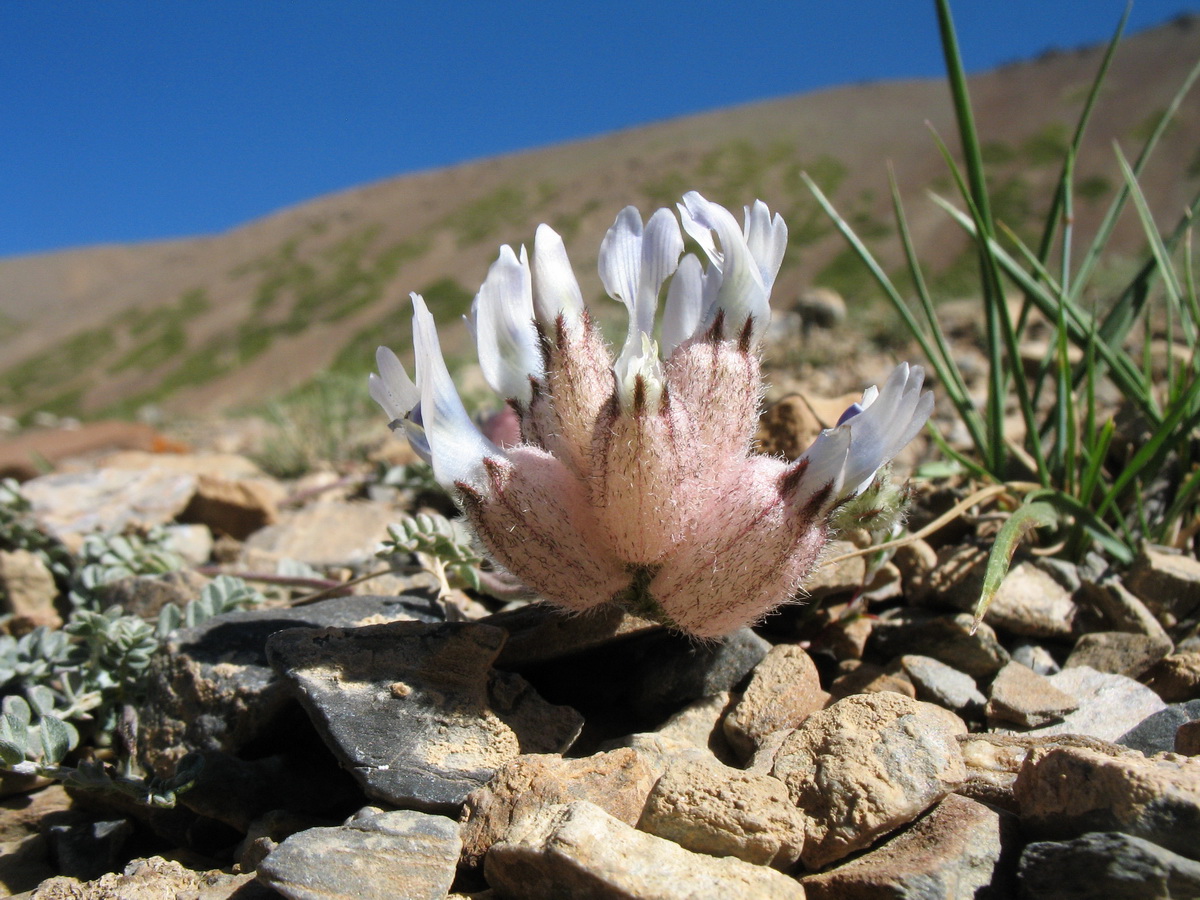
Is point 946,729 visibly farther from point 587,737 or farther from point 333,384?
point 333,384

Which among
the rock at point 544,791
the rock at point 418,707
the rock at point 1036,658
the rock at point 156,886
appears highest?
the rock at point 418,707

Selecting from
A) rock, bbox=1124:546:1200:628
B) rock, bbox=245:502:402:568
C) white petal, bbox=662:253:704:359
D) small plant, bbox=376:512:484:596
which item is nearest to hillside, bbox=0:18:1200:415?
rock, bbox=245:502:402:568

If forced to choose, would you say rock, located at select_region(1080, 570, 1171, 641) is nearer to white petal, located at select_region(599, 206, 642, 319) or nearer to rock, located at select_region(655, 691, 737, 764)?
rock, located at select_region(655, 691, 737, 764)

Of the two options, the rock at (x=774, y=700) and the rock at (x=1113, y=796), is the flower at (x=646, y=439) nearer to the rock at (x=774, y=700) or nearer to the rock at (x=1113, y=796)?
the rock at (x=774, y=700)

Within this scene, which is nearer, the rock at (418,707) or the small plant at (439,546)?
the rock at (418,707)

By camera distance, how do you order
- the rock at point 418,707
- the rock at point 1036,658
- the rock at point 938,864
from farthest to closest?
the rock at point 1036,658
the rock at point 418,707
the rock at point 938,864

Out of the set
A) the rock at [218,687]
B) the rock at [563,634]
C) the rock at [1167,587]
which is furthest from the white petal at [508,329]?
the rock at [1167,587]

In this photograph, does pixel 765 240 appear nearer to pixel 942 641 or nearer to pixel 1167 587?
pixel 942 641
